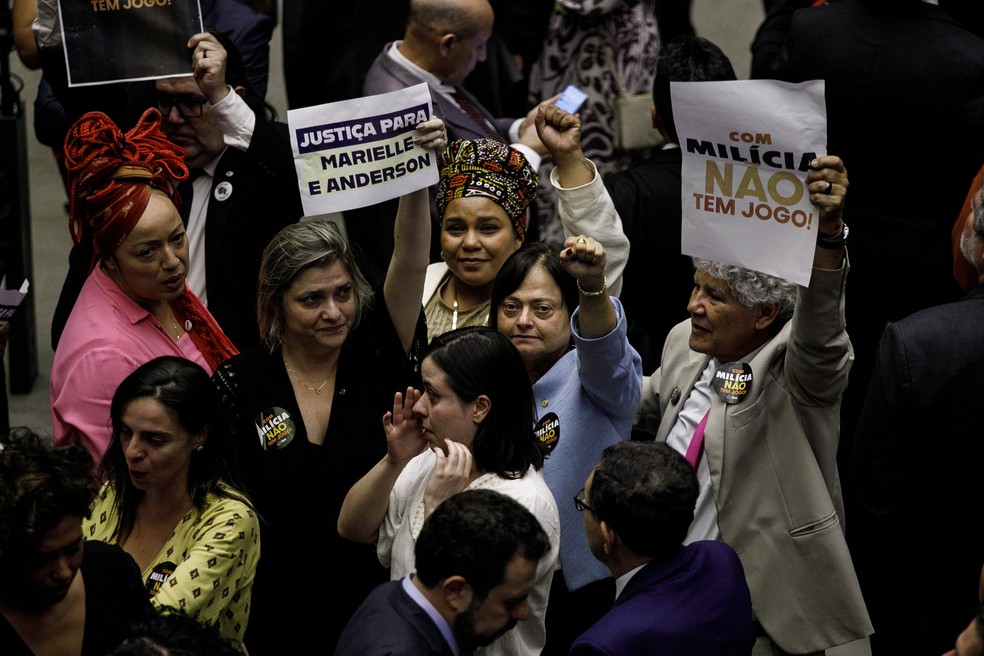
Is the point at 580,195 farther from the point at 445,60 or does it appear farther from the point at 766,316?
the point at 445,60

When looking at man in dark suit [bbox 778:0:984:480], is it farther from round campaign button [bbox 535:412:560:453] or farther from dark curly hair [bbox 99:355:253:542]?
dark curly hair [bbox 99:355:253:542]

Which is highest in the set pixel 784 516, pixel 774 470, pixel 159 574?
pixel 159 574

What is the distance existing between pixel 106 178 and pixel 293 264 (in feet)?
2.20

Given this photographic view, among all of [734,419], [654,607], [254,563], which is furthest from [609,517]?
[254,563]

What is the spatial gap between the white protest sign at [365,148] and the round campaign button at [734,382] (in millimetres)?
1126

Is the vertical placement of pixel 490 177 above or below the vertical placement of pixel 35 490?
below

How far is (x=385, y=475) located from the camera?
3566 millimetres

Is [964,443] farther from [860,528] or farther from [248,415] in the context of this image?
[248,415]

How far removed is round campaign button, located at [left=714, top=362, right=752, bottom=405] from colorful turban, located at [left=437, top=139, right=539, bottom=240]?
1.14 m

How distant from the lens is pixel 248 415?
3939mm

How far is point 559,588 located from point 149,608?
4.57 ft

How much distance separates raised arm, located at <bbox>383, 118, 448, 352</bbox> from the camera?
4098 mm

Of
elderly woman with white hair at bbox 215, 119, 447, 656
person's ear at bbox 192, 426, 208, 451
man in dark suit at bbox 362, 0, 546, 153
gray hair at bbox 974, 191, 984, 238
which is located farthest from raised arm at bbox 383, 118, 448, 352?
gray hair at bbox 974, 191, 984, 238

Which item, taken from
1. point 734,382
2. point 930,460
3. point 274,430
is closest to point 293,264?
point 274,430
